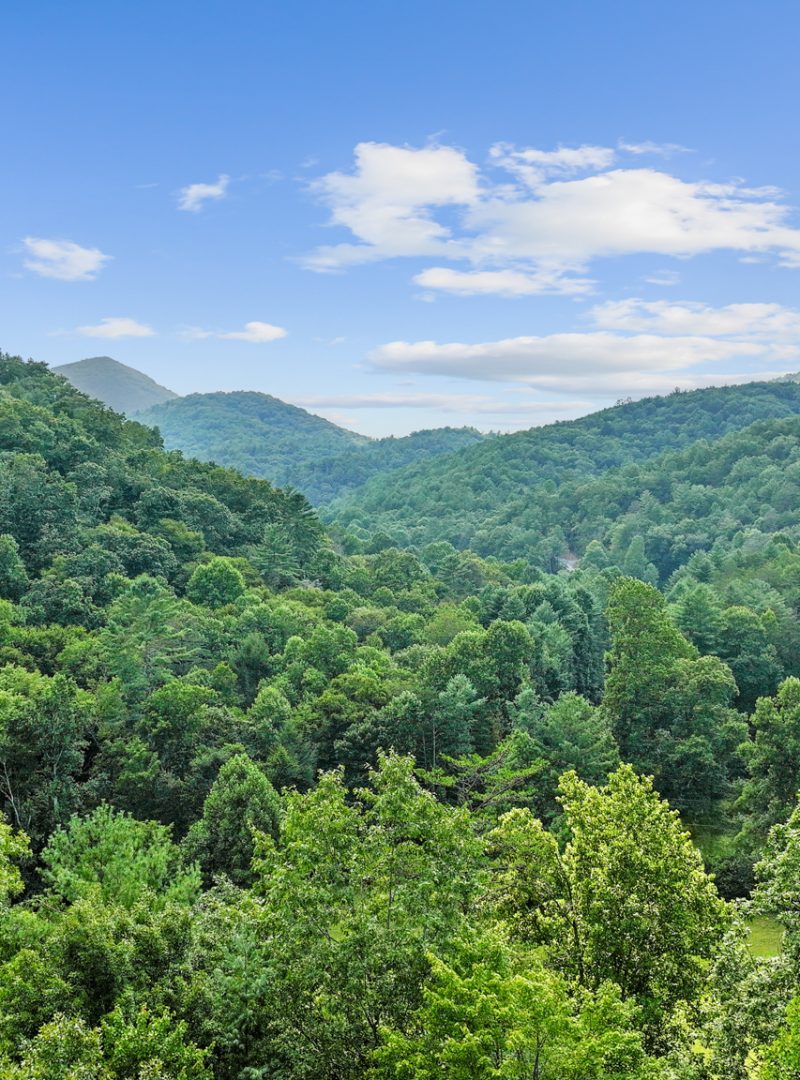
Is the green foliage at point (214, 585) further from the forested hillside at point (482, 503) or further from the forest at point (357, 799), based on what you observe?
the forested hillside at point (482, 503)

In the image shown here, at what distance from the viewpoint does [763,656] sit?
5362 cm

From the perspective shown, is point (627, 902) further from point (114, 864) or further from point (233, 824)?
point (233, 824)

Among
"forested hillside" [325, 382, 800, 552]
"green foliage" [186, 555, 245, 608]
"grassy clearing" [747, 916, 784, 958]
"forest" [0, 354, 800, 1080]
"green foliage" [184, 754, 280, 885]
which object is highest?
"forested hillside" [325, 382, 800, 552]

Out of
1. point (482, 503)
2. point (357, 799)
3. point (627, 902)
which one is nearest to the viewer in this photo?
point (627, 902)

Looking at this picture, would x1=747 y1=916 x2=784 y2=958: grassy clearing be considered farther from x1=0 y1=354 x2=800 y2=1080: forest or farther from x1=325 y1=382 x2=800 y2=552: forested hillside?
x1=325 y1=382 x2=800 y2=552: forested hillside

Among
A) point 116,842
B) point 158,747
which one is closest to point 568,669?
point 158,747

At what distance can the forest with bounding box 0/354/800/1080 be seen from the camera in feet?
43.6

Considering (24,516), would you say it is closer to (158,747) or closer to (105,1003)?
(158,747)

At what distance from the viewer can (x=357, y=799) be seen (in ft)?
112

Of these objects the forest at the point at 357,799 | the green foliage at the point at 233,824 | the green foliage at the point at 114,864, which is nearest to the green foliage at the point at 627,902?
the forest at the point at 357,799

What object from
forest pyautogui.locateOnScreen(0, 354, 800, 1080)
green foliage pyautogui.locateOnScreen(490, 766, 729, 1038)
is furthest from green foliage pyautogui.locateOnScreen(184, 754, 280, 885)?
green foliage pyautogui.locateOnScreen(490, 766, 729, 1038)

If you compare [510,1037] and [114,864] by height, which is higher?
[510,1037]

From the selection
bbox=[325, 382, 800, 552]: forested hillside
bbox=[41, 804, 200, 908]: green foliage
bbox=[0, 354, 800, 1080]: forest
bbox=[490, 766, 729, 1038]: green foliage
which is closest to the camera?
bbox=[0, 354, 800, 1080]: forest

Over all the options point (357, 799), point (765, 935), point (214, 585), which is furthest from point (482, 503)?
point (765, 935)
